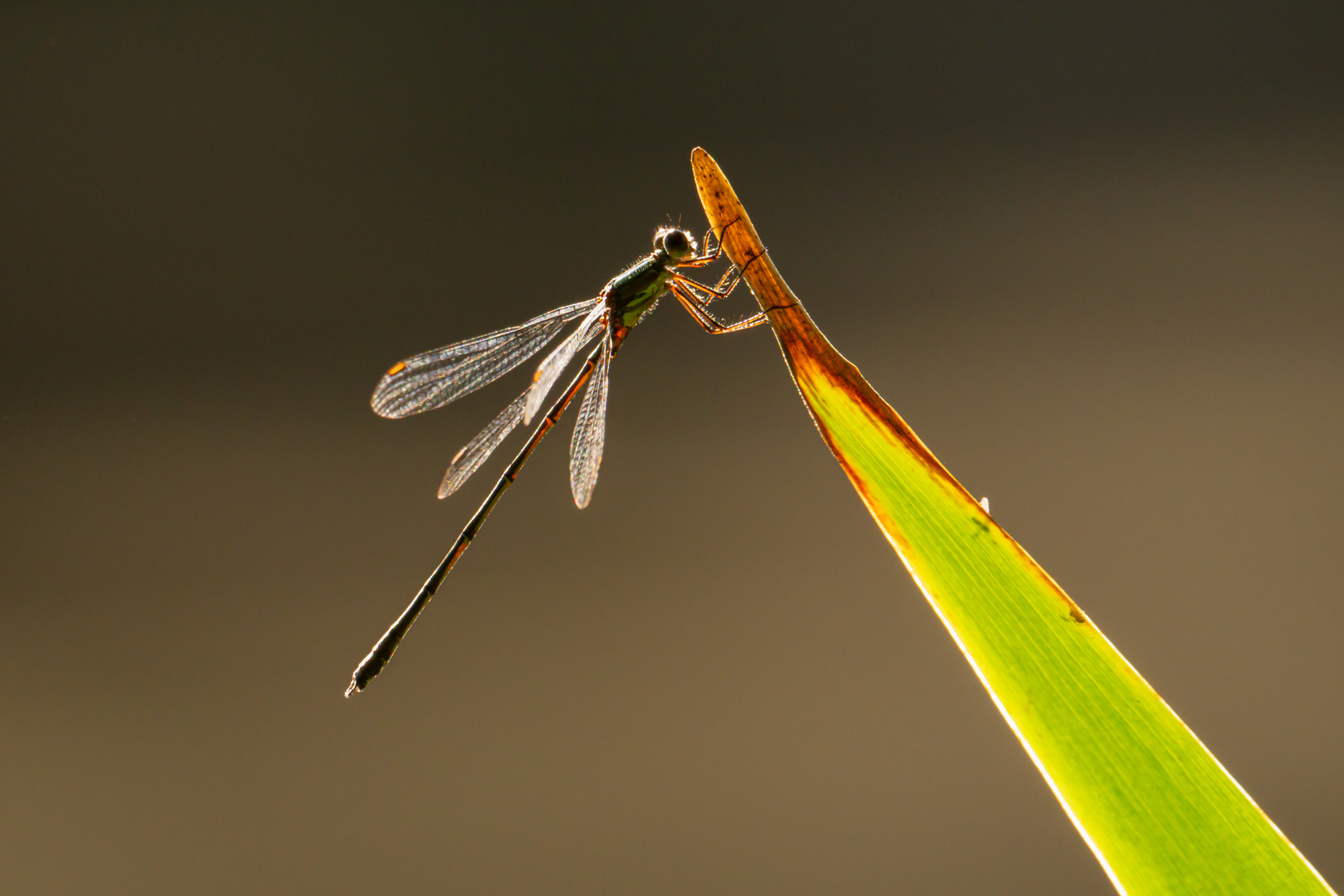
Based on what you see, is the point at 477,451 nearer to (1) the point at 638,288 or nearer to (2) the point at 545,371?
(2) the point at 545,371

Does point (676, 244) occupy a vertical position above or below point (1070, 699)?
above

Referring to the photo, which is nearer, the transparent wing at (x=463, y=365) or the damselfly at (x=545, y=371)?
the damselfly at (x=545, y=371)

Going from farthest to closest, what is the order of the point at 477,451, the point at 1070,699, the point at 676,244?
the point at 477,451
the point at 676,244
the point at 1070,699

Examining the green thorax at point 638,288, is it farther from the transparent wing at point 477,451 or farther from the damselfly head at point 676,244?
the transparent wing at point 477,451

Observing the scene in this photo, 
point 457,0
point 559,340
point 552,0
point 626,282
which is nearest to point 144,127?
point 457,0

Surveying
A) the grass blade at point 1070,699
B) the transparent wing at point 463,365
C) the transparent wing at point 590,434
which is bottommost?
the grass blade at point 1070,699

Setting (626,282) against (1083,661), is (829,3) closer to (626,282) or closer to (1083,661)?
(626,282)

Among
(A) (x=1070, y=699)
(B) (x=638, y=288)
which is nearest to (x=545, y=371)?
(B) (x=638, y=288)

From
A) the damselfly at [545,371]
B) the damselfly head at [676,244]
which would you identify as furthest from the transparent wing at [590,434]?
the damselfly head at [676,244]
